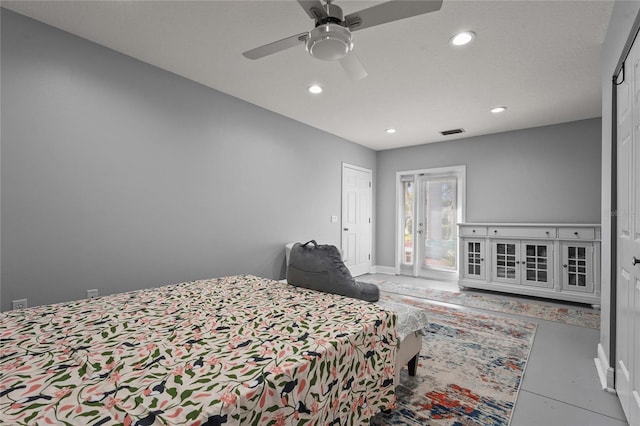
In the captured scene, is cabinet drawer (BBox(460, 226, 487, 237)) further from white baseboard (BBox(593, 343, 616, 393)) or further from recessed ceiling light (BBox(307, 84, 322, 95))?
recessed ceiling light (BBox(307, 84, 322, 95))

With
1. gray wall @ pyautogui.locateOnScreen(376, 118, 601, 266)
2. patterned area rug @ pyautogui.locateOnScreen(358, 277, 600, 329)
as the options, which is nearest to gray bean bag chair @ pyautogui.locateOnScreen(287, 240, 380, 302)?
patterned area rug @ pyautogui.locateOnScreen(358, 277, 600, 329)

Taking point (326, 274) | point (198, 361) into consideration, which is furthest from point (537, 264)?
point (198, 361)

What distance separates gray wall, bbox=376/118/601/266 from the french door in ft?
0.76

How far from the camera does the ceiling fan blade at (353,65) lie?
6.64ft

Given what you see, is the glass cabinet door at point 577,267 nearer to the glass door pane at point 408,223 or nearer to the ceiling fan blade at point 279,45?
the glass door pane at point 408,223

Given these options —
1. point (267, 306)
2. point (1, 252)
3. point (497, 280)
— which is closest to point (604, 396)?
point (267, 306)

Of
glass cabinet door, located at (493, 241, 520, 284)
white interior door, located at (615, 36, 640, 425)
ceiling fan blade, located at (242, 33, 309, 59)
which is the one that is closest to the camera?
white interior door, located at (615, 36, 640, 425)

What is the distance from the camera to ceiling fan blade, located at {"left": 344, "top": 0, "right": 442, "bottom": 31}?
1544 mm

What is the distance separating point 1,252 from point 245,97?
104 inches

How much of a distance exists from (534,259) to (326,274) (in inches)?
148

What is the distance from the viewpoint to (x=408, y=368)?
7.23 ft

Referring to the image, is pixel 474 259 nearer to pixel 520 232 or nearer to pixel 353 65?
pixel 520 232

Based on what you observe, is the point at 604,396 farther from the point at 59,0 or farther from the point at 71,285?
the point at 59,0

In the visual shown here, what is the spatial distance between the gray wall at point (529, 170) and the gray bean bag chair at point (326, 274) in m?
3.90
